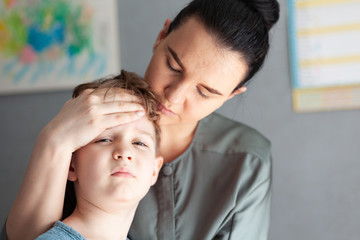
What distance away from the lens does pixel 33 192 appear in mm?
1120

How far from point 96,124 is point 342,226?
57.8 inches

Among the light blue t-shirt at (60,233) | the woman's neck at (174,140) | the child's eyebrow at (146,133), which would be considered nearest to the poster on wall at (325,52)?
the woman's neck at (174,140)

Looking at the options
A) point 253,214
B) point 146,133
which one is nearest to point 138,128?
point 146,133

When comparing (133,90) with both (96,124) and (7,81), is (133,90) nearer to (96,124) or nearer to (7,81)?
(96,124)

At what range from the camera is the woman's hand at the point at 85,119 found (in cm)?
110

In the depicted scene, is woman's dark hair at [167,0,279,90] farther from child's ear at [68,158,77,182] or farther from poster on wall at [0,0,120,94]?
poster on wall at [0,0,120,94]

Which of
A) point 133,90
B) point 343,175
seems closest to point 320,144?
point 343,175

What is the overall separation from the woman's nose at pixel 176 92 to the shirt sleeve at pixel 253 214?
0.44 meters

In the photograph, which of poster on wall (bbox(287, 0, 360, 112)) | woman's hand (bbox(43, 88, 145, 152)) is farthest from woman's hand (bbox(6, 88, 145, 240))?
poster on wall (bbox(287, 0, 360, 112))

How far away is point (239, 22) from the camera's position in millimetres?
1253

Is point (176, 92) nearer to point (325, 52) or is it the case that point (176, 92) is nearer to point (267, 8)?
point (267, 8)

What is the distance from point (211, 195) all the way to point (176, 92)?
0.43 metres

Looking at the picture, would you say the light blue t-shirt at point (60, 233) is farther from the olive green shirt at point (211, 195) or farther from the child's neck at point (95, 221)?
the olive green shirt at point (211, 195)

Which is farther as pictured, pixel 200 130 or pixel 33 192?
pixel 200 130
